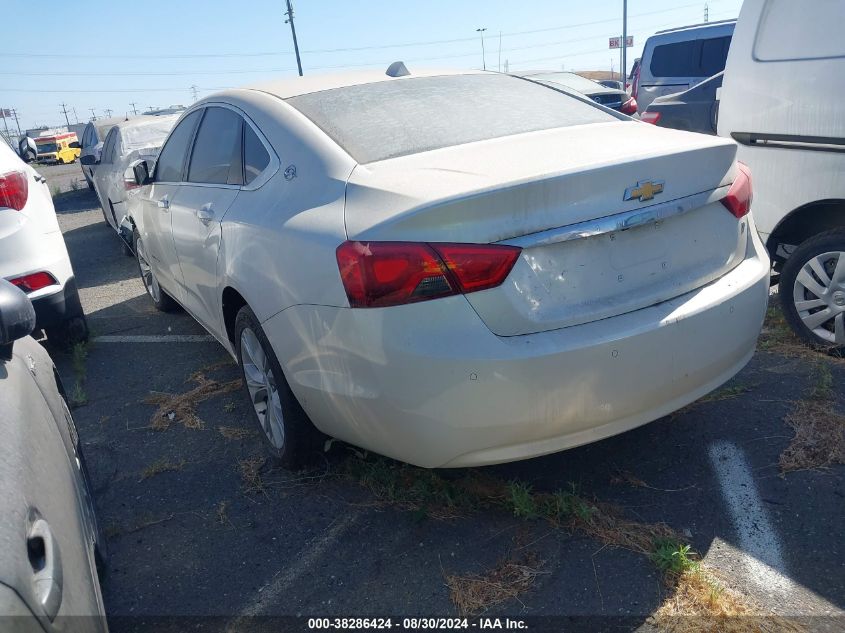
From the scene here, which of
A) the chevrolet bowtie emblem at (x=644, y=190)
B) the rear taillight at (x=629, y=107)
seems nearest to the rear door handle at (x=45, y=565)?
the chevrolet bowtie emblem at (x=644, y=190)

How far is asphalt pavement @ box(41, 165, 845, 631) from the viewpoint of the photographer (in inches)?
94.7

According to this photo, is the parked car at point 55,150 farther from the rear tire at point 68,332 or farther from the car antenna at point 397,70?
the car antenna at point 397,70

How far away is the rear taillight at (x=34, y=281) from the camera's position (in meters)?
4.48

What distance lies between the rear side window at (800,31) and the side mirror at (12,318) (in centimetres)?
374

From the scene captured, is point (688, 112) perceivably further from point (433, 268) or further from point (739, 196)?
point (433, 268)

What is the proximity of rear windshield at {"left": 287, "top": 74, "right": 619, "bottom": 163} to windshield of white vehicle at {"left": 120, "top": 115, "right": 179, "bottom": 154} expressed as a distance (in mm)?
6638

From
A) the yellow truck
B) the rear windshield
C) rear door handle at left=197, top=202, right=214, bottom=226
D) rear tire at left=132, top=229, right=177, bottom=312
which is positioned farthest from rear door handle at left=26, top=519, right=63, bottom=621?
the yellow truck

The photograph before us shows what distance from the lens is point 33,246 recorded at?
4512 millimetres

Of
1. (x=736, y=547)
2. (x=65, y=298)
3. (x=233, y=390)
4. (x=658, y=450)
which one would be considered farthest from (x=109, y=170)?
(x=736, y=547)

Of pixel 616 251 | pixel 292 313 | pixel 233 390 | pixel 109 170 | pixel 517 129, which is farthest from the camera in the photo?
pixel 109 170

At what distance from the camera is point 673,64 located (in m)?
12.7

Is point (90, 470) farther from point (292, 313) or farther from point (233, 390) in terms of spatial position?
point (292, 313)

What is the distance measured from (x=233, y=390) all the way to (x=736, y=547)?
291 centimetres

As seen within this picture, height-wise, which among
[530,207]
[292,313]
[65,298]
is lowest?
[65,298]
